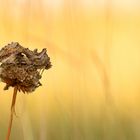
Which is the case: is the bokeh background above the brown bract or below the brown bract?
above

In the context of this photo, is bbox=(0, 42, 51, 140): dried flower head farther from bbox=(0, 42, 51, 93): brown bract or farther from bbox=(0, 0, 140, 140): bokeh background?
bbox=(0, 0, 140, 140): bokeh background

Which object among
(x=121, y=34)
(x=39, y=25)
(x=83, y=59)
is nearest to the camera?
(x=83, y=59)

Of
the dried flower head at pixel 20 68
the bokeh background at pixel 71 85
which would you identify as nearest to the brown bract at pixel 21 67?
the dried flower head at pixel 20 68

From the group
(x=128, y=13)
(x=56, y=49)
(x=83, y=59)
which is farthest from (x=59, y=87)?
(x=128, y=13)

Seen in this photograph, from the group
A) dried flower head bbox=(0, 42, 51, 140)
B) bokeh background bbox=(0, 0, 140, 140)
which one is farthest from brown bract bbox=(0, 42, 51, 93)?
bokeh background bbox=(0, 0, 140, 140)

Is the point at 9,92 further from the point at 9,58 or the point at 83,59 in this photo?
the point at 9,58
